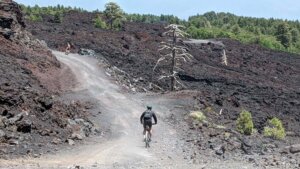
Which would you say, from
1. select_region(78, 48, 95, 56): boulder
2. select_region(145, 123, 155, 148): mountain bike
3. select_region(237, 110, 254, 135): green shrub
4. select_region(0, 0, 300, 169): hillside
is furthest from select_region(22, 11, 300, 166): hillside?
select_region(145, 123, 155, 148): mountain bike

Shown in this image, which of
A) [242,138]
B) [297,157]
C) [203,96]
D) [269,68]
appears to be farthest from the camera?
[269,68]

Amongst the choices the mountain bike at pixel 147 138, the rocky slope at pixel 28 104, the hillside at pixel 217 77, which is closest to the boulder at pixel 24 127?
the rocky slope at pixel 28 104

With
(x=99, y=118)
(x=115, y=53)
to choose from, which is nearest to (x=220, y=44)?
(x=115, y=53)

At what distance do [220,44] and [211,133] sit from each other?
183 ft

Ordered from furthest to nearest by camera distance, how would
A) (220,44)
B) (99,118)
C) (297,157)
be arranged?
(220,44), (99,118), (297,157)

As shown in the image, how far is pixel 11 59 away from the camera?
38.4m

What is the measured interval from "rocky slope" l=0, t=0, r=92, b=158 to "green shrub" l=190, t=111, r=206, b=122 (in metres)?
6.18

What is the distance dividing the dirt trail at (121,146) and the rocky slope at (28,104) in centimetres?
113

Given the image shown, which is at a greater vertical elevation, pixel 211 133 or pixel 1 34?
pixel 1 34

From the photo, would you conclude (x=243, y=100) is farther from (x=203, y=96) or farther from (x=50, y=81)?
(x=50, y=81)

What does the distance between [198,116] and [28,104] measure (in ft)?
36.4

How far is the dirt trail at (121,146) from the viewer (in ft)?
68.8

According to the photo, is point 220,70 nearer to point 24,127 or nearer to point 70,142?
point 70,142

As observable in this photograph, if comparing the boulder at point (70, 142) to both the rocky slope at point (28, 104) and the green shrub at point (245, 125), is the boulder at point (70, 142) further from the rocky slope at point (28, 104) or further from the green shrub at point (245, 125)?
the green shrub at point (245, 125)
